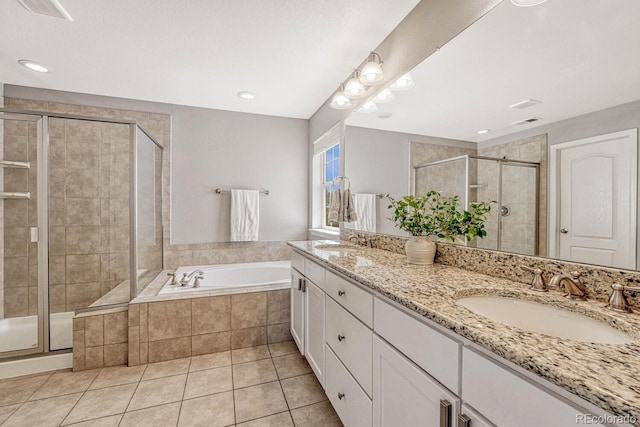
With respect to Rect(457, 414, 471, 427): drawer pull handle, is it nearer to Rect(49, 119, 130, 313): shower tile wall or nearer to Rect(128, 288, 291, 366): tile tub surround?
Rect(128, 288, 291, 366): tile tub surround

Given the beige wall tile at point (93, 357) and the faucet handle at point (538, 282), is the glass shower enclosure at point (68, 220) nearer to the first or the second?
the beige wall tile at point (93, 357)

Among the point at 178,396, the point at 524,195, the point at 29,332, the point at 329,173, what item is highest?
the point at 329,173

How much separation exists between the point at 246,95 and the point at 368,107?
136 cm

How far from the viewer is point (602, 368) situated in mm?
475

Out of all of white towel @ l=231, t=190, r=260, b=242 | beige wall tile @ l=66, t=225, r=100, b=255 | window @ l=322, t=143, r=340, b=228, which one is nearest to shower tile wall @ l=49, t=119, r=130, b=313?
beige wall tile @ l=66, t=225, r=100, b=255

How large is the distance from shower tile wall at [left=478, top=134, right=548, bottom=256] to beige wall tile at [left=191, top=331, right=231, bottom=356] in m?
2.08

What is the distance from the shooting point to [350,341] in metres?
1.24

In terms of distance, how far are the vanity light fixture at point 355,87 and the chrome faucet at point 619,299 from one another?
1742 millimetres

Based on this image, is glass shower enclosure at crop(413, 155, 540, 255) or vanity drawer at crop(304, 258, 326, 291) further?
vanity drawer at crop(304, 258, 326, 291)

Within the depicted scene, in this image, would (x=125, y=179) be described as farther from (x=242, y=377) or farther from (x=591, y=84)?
(x=591, y=84)

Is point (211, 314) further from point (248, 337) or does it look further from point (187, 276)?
point (187, 276)

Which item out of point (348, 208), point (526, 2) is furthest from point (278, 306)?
point (526, 2)

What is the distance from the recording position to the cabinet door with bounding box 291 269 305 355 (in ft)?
6.35

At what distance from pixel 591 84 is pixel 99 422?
8.58ft
